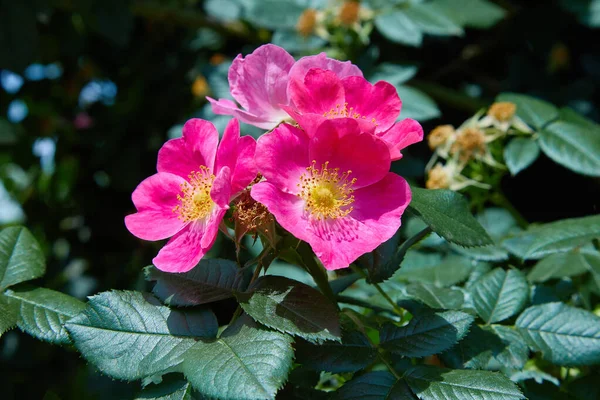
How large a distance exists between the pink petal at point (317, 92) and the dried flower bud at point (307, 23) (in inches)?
39.1

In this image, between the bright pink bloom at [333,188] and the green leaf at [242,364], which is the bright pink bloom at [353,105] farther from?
the green leaf at [242,364]

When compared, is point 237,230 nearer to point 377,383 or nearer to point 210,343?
point 210,343

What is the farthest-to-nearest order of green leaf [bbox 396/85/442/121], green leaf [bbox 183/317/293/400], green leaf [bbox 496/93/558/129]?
green leaf [bbox 396/85/442/121] < green leaf [bbox 496/93/558/129] < green leaf [bbox 183/317/293/400]

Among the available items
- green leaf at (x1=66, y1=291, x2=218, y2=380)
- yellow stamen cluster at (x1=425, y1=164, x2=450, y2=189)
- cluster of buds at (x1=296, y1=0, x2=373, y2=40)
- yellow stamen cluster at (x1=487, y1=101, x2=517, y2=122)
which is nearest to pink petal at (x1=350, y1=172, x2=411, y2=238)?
green leaf at (x1=66, y1=291, x2=218, y2=380)

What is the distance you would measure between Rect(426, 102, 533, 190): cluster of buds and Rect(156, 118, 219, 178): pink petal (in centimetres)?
63

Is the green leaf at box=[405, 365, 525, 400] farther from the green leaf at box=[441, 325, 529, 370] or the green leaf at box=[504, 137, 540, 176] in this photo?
the green leaf at box=[504, 137, 540, 176]

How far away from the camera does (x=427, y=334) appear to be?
2.47ft

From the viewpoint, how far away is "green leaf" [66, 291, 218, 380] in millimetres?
669

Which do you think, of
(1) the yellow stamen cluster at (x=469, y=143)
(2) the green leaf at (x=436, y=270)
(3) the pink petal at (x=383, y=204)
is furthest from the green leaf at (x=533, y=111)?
(3) the pink petal at (x=383, y=204)

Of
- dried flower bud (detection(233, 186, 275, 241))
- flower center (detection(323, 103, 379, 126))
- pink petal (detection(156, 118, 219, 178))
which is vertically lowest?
dried flower bud (detection(233, 186, 275, 241))

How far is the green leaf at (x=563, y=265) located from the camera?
1036 mm

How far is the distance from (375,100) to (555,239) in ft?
1.56

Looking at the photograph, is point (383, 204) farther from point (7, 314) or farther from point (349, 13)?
point (349, 13)

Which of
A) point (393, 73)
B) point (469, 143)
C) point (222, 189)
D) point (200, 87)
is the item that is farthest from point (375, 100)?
point (200, 87)
